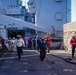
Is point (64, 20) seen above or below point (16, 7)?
below

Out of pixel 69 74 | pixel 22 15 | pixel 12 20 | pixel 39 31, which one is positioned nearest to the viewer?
pixel 69 74

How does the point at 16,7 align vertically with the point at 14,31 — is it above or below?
above

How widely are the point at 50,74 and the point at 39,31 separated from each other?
3025 cm

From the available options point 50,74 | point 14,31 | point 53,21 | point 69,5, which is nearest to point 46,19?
point 53,21

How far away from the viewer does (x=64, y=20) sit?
45312 mm

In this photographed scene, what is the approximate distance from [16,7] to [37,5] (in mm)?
19101

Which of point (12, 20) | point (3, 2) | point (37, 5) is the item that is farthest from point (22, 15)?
point (12, 20)

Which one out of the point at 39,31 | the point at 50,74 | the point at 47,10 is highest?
the point at 47,10

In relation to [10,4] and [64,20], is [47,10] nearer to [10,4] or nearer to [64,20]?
[64,20]

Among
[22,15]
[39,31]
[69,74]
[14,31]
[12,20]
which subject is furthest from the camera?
[22,15]

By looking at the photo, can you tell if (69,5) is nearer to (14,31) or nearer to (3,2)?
(14,31)

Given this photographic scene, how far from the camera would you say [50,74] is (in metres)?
14.5

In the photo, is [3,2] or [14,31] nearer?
[14,31]

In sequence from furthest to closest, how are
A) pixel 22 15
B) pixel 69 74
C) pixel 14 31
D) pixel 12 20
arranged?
pixel 22 15 < pixel 14 31 < pixel 12 20 < pixel 69 74
